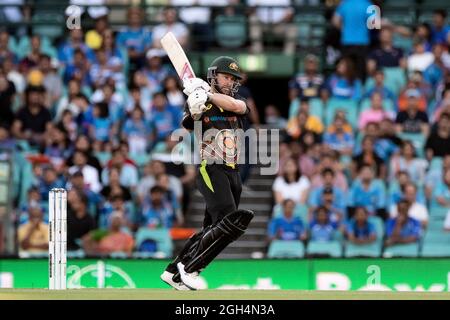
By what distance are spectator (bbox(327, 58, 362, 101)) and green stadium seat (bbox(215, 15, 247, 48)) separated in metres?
2.21

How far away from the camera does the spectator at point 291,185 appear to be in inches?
731

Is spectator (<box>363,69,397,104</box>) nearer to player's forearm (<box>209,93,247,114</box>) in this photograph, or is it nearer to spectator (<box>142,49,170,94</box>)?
spectator (<box>142,49,170,94</box>)

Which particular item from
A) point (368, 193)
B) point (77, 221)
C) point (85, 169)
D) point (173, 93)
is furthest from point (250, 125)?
point (77, 221)

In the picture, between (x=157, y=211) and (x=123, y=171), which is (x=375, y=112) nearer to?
(x=157, y=211)

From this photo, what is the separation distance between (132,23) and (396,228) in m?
6.08

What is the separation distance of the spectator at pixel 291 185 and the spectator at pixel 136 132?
84.7 inches

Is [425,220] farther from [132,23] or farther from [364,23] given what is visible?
[132,23]

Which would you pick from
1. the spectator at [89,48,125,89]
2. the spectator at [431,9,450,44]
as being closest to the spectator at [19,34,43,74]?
Result: the spectator at [89,48,125,89]

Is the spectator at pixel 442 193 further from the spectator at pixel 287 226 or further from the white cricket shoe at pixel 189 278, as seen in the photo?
the white cricket shoe at pixel 189 278

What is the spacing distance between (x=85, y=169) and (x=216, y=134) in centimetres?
707

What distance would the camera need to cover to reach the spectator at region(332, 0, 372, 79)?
20.9 meters

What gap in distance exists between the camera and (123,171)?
62.1ft

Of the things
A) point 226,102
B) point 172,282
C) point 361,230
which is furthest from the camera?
point 361,230

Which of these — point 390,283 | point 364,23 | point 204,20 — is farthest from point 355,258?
point 204,20
